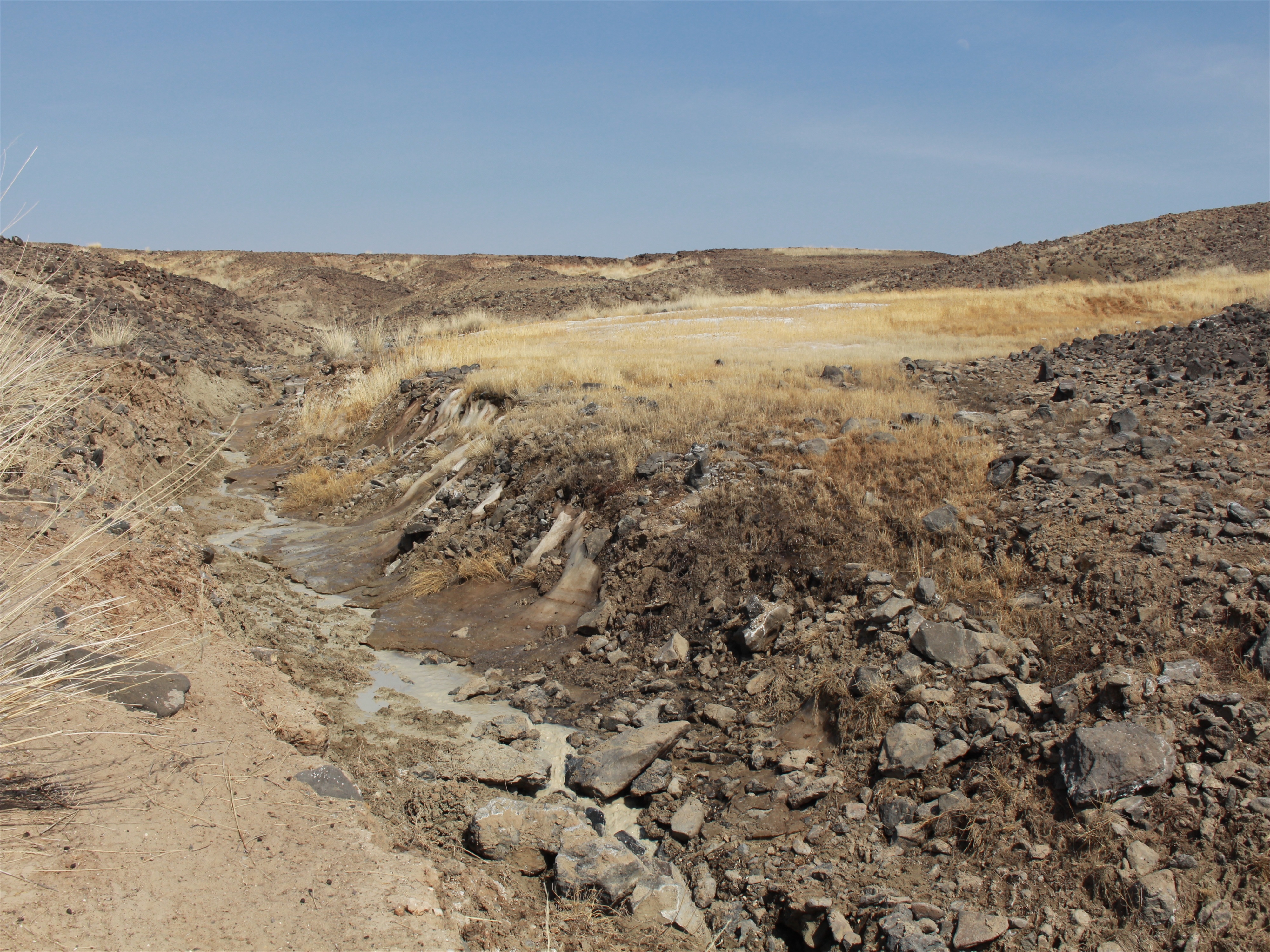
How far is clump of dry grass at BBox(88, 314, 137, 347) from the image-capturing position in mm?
17859

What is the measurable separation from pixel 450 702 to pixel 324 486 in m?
6.80

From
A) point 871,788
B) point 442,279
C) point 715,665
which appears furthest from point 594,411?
point 442,279

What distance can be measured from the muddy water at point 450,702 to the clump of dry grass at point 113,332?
11.3 meters

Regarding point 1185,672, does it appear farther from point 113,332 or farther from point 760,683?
point 113,332

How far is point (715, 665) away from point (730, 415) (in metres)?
3.77

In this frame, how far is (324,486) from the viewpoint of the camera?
11.8 metres

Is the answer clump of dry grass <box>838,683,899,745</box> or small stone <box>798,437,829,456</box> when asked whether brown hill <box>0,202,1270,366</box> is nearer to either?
clump of dry grass <box>838,683,899,745</box>

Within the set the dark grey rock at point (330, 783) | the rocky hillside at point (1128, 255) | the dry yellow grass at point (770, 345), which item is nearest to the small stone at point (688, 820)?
the dark grey rock at point (330, 783)

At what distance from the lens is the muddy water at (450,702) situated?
15.6 ft

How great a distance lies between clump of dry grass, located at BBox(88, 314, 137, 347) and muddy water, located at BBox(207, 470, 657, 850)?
1132 cm

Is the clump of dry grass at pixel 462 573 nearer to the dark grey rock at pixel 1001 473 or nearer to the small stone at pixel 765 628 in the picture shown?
the small stone at pixel 765 628

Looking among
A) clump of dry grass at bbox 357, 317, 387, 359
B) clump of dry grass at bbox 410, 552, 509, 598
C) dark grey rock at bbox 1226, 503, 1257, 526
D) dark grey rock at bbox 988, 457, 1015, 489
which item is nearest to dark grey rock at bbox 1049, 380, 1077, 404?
dark grey rock at bbox 988, 457, 1015, 489

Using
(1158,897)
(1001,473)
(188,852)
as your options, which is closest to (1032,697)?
(1158,897)

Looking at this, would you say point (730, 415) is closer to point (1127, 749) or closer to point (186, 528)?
point (1127, 749)
